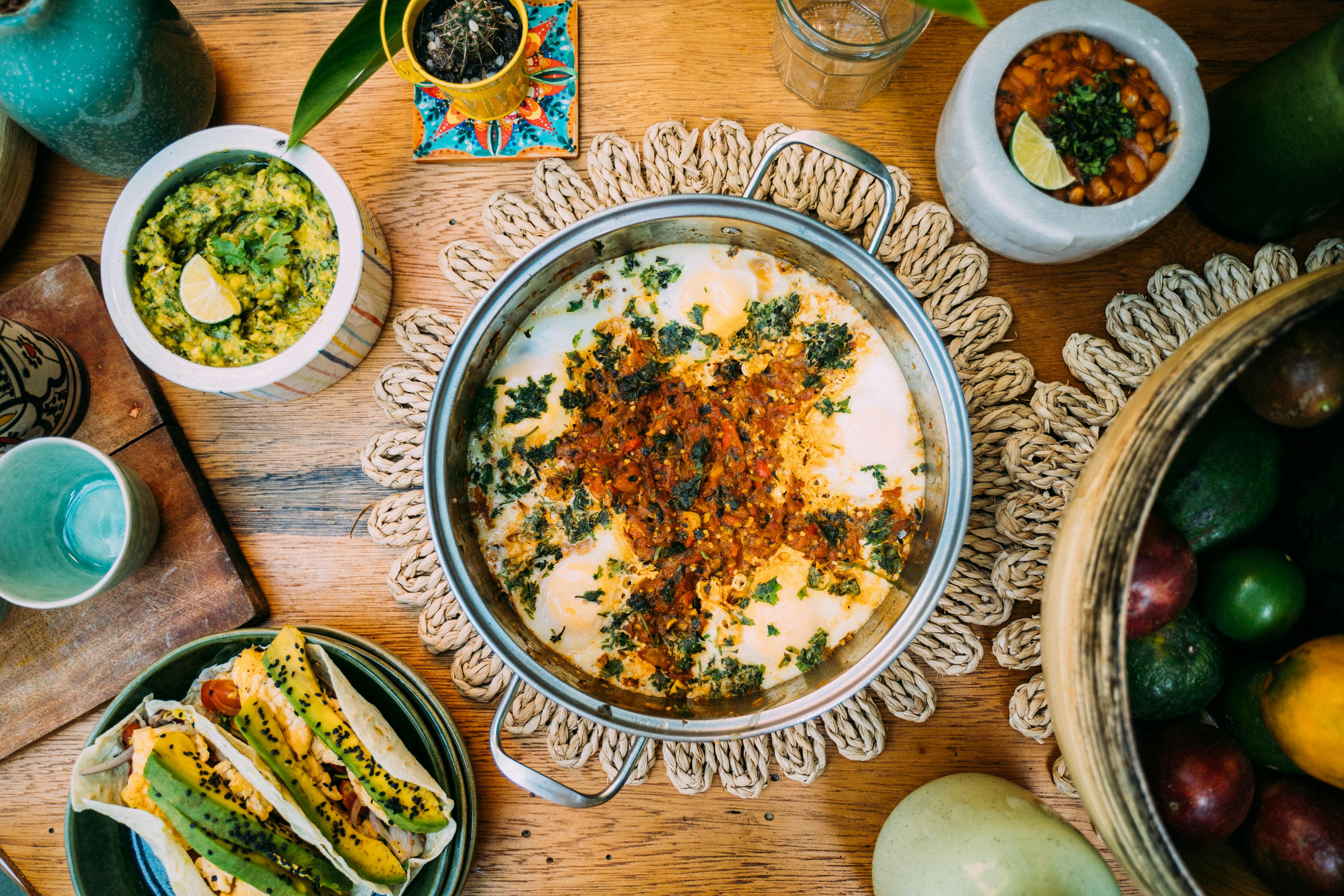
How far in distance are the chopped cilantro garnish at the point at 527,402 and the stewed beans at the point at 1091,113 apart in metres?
0.94

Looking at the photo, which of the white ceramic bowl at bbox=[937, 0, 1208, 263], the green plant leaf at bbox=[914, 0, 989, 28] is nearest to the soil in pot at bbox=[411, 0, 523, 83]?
the green plant leaf at bbox=[914, 0, 989, 28]

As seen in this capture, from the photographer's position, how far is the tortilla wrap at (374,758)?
1135 mm

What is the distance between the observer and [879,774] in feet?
4.51

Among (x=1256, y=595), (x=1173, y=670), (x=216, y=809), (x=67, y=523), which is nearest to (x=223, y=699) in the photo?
(x=216, y=809)

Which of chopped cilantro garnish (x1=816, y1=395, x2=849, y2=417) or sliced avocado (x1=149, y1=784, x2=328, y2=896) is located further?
chopped cilantro garnish (x1=816, y1=395, x2=849, y2=417)

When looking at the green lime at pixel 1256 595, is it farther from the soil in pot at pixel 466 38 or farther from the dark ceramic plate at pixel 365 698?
the soil in pot at pixel 466 38

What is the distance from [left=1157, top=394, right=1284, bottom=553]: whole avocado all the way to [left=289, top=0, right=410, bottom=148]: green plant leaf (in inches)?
57.7

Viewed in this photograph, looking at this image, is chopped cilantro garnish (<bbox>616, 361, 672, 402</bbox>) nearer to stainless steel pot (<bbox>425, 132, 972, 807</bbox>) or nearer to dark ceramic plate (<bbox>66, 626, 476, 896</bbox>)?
stainless steel pot (<bbox>425, 132, 972, 807</bbox>)

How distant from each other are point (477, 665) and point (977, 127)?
4.32ft

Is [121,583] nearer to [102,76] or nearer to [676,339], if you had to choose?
[102,76]

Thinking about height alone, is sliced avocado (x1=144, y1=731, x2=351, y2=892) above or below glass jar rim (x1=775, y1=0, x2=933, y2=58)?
below

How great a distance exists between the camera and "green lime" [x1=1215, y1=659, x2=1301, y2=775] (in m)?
1.08

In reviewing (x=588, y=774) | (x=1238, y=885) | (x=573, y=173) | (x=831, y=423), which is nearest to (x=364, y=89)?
(x=573, y=173)

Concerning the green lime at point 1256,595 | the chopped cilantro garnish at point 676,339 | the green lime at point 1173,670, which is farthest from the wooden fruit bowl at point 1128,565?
the chopped cilantro garnish at point 676,339
